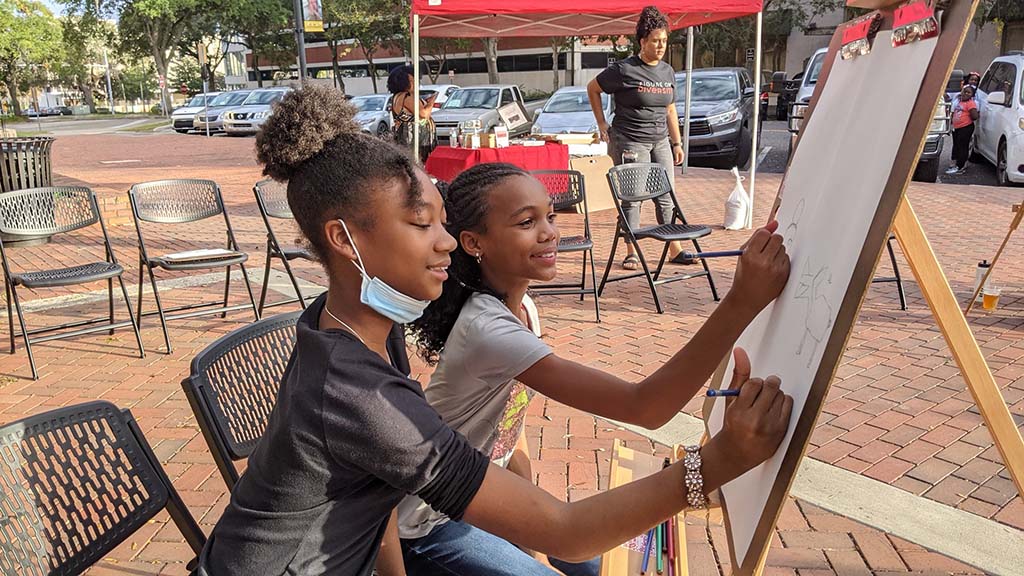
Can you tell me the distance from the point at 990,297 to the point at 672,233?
213 cm

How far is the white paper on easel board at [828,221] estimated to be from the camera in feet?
3.94

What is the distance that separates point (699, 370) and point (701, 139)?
11846 millimetres

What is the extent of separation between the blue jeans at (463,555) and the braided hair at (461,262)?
1.50 ft

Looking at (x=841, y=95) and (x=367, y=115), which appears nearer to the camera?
(x=841, y=95)

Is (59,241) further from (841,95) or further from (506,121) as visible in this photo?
(841,95)

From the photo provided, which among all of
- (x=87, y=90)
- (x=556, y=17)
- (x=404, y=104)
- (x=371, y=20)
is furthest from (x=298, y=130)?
(x=87, y=90)

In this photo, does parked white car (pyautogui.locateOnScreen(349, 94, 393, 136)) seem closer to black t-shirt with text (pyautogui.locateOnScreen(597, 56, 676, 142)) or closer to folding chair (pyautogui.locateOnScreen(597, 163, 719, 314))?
black t-shirt with text (pyautogui.locateOnScreen(597, 56, 676, 142))

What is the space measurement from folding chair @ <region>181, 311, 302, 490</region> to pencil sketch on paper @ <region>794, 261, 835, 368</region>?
1.24 meters

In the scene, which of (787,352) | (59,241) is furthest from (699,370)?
(59,241)

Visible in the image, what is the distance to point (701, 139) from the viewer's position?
1279 centimetres

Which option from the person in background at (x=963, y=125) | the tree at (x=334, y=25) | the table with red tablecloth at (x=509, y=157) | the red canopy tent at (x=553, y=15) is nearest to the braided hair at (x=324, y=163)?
the red canopy tent at (x=553, y=15)

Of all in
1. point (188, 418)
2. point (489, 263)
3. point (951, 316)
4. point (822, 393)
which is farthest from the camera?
point (188, 418)

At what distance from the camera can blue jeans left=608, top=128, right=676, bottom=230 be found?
6395 mm

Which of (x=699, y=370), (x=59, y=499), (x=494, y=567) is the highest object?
(x=699, y=370)
